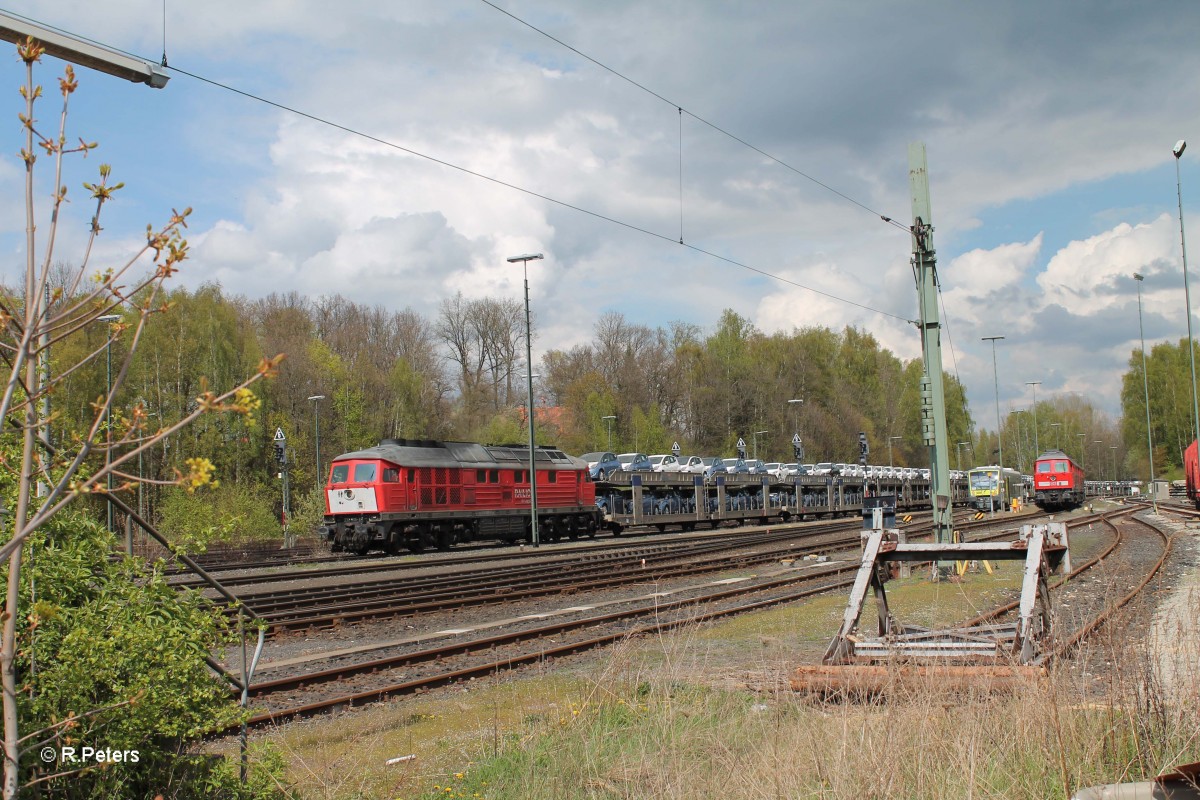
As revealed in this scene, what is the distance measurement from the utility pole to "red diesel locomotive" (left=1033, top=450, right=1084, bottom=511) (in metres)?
40.3

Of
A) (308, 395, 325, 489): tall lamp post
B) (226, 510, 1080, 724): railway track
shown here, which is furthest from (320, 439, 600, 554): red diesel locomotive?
(226, 510, 1080, 724): railway track

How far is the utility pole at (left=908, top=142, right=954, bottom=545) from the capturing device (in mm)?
17875

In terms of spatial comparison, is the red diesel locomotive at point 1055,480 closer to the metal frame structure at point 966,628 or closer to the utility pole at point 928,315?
the utility pole at point 928,315

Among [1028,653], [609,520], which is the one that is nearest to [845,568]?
[1028,653]

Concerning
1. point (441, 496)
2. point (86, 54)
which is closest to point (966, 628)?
point (86, 54)

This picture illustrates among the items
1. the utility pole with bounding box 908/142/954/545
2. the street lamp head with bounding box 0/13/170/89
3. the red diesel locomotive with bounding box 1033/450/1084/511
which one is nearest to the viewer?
the street lamp head with bounding box 0/13/170/89

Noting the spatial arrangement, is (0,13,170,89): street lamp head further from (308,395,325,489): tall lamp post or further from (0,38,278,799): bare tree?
(308,395,325,489): tall lamp post

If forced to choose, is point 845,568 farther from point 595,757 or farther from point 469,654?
point 595,757

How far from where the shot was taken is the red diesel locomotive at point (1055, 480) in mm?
53688

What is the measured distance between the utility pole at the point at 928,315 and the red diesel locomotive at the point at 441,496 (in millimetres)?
17416

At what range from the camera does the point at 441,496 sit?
32.0 meters

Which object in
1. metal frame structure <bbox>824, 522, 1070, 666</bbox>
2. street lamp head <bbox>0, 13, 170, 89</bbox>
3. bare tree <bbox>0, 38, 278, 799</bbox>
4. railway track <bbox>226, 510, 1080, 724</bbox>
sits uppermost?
street lamp head <bbox>0, 13, 170, 89</bbox>

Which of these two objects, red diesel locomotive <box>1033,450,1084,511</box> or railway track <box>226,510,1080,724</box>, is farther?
red diesel locomotive <box>1033,450,1084,511</box>

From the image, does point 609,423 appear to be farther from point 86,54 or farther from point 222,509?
point 86,54
